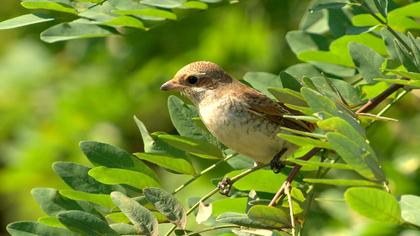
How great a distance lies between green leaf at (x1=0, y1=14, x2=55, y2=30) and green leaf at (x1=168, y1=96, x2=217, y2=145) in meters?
0.60

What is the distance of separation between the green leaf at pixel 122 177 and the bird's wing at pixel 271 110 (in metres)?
0.65

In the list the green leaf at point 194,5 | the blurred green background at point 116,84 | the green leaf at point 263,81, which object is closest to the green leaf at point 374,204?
the green leaf at point 263,81

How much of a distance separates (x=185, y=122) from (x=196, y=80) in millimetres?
730

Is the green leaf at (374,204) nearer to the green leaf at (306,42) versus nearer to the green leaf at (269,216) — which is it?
the green leaf at (269,216)

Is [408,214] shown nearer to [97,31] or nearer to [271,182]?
[271,182]

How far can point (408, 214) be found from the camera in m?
2.81

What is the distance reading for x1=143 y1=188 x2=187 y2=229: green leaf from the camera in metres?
3.15

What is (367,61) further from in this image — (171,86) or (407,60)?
(171,86)

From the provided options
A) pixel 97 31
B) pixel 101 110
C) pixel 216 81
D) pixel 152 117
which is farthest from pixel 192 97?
pixel 152 117

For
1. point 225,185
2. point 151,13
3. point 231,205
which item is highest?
point 151,13

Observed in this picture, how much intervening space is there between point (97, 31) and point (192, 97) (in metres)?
0.73

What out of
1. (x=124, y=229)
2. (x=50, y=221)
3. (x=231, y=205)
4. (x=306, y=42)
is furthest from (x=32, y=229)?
(x=306, y=42)

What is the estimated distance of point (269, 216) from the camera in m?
3.02

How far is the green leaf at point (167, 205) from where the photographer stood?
3154 mm
